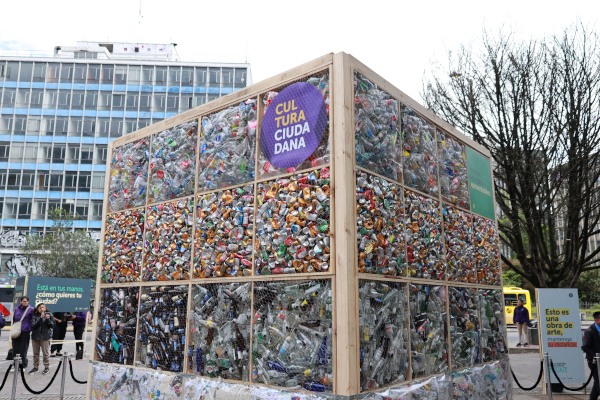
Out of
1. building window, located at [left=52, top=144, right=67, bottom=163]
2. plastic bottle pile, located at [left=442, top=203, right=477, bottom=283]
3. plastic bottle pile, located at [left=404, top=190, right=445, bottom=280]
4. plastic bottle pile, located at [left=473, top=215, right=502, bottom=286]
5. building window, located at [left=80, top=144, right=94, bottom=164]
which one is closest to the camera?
plastic bottle pile, located at [left=404, top=190, right=445, bottom=280]

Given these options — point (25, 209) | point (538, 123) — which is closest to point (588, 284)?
point (538, 123)

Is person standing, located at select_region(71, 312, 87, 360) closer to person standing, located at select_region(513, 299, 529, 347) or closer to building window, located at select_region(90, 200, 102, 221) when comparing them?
person standing, located at select_region(513, 299, 529, 347)

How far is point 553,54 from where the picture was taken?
→ 13.9 metres

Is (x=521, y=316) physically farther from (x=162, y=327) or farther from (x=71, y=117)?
(x=71, y=117)

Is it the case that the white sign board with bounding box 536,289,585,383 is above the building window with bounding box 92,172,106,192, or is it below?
below

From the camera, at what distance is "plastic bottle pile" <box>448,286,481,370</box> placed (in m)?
6.19

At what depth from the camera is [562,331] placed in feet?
31.5

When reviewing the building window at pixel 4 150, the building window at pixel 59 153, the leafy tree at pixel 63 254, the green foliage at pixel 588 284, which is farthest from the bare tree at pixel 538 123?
the building window at pixel 4 150

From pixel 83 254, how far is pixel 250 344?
36127mm

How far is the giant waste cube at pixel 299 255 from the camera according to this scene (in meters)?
4.71

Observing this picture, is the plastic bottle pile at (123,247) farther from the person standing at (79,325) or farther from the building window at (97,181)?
the building window at (97,181)

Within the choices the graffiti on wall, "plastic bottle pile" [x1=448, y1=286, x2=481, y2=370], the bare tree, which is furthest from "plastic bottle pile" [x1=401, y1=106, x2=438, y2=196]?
the graffiti on wall

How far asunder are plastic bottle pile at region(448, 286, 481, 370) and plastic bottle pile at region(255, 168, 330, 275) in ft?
8.21

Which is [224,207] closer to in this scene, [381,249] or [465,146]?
[381,249]
